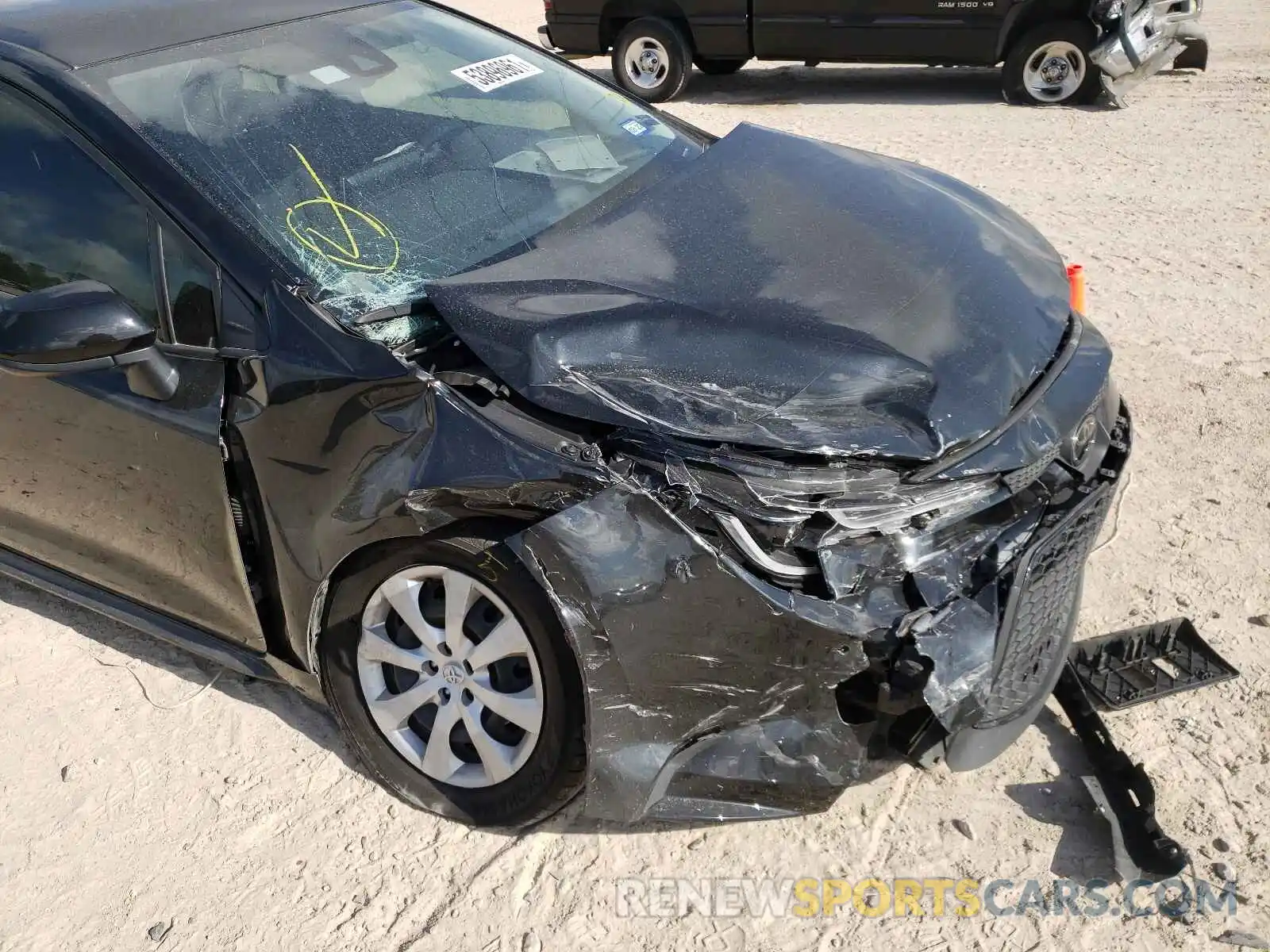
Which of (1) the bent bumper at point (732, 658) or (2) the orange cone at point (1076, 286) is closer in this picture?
(1) the bent bumper at point (732, 658)

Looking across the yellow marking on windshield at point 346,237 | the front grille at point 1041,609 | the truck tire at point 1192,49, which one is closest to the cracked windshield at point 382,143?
the yellow marking on windshield at point 346,237

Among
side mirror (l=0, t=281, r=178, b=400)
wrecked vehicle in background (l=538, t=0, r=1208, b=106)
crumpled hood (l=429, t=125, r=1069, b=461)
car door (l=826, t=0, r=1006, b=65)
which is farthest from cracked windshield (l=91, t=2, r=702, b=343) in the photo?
car door (l=826, t=0, r=1006, b=65)

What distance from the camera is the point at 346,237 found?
2.73 meters

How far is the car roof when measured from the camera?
2.87 meters

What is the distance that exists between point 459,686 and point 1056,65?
25.9 ft

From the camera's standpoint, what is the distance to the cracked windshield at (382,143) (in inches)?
106

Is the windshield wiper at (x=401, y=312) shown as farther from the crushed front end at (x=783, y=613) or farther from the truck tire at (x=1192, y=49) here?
the truck tire at (x=1192, y=49)

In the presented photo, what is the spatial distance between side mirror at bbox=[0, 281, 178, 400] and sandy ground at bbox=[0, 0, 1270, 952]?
3.47 ft

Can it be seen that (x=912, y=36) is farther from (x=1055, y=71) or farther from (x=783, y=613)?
(x=783, y=613)

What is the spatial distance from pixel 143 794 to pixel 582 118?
2.34m

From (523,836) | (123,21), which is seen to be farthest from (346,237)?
(523,836)

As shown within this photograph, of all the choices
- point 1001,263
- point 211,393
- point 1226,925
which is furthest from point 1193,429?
point 211,393

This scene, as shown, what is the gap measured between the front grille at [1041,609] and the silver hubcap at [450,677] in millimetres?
987

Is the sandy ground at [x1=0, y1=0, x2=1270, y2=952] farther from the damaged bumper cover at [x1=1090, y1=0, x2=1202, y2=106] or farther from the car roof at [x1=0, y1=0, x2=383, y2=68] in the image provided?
the damaged bumper cover at [x1=1090, y1=0, x2=1202, y2=106]
